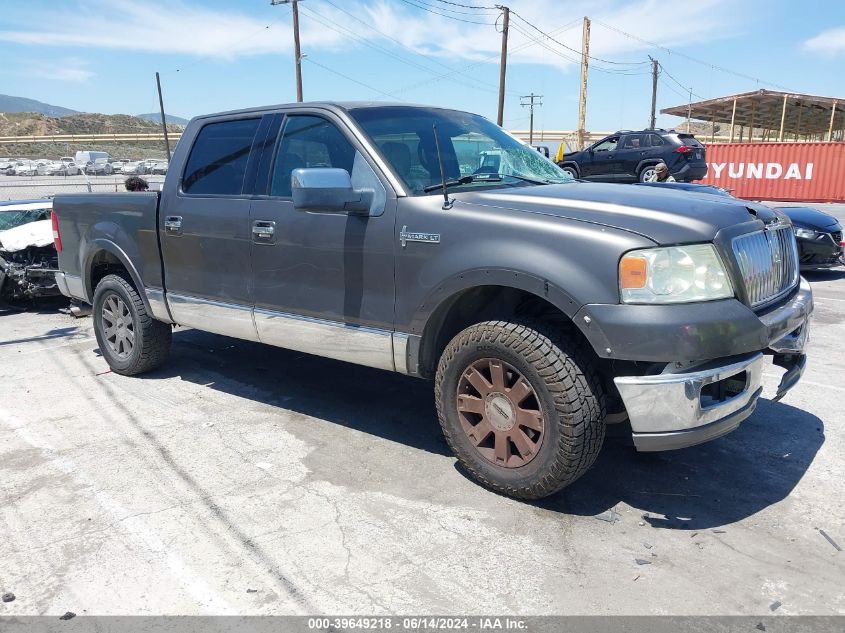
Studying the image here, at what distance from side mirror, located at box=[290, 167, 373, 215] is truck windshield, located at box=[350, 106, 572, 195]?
10.7 inches

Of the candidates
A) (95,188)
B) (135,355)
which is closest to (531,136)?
(95,188)

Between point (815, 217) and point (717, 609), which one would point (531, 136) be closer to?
point (815, 217)

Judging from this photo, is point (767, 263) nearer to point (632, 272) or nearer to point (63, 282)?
point (632, 272)

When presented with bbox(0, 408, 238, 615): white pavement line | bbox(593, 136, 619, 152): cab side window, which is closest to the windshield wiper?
bbox(0, 408, 238, 615): white pavement line

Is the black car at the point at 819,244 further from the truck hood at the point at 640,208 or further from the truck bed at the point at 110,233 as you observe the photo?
the truck bed at the point at 110,233

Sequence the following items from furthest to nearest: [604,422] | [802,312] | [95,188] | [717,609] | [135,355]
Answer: [95,188], [135,355], [802,312], [604,422], [717,609]

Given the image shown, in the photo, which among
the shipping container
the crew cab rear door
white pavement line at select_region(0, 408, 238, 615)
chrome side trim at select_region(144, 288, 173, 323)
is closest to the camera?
white pavement line at select_region(0, 408, 238, 615)

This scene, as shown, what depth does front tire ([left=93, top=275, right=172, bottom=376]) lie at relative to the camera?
5387 millimetres

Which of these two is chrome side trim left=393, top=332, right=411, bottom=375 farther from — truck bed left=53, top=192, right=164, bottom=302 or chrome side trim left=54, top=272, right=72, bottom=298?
chrome side trim left=54, top=272, right=72, bottom=298

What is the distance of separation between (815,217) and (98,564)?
1026 centimetres

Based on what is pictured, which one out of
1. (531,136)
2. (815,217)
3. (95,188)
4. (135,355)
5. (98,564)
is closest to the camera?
(98,564)

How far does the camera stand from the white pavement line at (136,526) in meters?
2.68

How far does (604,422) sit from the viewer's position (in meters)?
3.13

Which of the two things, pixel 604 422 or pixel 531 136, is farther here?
pixel 531 136
